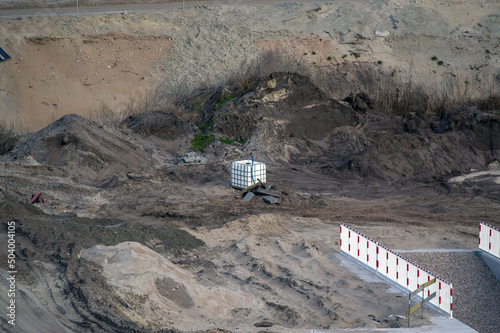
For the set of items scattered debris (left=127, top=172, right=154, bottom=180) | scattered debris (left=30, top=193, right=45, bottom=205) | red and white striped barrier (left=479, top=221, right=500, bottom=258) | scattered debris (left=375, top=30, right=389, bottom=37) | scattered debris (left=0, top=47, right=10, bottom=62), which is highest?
scattered debris (left=375, top=30, right=389, bottom=37)

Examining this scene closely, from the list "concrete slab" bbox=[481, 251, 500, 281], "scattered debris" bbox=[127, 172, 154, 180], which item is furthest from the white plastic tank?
"concrete slab" bbox=[481, 251, 500, 281]

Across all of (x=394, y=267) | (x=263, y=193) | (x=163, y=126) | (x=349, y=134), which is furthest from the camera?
(x=349, y=134)

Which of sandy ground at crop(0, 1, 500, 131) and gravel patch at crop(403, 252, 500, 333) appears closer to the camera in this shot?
gravel patch at crop(403, 252, 500, 333)

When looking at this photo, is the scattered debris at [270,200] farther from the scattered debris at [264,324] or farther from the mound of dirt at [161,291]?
the scattered debris at [264,324]

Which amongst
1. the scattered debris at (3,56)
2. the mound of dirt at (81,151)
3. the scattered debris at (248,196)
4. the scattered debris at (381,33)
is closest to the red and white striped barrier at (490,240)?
the scattered debris at (248,196)

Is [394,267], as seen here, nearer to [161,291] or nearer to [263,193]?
[161,291]

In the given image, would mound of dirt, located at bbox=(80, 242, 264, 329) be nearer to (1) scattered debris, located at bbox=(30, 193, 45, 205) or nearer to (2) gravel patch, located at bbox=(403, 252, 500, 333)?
(2) gravel patch, located at bbox=(403, 252, 500, 333)

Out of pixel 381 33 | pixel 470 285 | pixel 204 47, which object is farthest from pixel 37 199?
pixel 381 33
